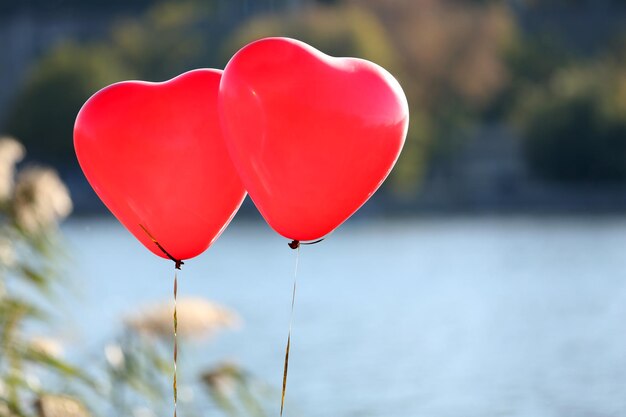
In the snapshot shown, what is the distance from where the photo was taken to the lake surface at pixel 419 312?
11750 millimetres

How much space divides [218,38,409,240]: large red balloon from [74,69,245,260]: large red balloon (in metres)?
0.11

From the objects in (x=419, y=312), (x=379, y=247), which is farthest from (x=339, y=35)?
(x=419, y=312)

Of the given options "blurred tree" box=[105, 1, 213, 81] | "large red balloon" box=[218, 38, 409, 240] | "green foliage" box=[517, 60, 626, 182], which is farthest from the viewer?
"blurred tree" box=[105, 1, 213, 81]

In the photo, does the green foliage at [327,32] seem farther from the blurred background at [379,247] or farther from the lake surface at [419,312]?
the lake surface at [419,312]

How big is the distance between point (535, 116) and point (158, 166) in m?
33.6

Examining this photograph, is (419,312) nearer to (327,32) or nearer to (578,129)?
(578,129)

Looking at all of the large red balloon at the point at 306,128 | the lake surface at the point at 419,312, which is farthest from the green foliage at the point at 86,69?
the large red balloon at the point at 306,128

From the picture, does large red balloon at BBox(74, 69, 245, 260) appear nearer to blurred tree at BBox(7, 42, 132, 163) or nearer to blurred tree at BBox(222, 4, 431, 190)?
blurred tree at BBox(222, 4, 431, 190)

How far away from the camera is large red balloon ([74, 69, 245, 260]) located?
263 cm

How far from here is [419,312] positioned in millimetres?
16391

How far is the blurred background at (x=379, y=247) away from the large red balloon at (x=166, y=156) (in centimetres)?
35

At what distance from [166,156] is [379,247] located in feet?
70.2

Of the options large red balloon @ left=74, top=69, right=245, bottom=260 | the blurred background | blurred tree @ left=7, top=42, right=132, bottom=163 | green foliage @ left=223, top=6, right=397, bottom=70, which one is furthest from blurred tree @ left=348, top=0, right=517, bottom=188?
large red balloon @ left=74, top=69, right=245, bottom=260

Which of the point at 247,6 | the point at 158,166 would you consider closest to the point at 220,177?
the point at 158,166
